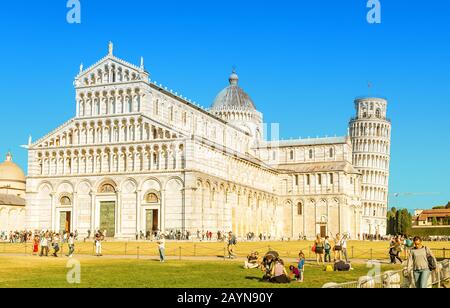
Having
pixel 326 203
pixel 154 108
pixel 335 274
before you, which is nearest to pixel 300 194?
pixel 326 203

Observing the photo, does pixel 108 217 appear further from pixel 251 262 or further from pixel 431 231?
pixel 431 231

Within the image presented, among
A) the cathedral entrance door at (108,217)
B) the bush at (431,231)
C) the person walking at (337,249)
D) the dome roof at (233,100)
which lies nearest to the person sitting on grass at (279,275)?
the person walking at (337,249)

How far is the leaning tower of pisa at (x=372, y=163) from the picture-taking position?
128 metres

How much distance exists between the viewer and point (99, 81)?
257 ft

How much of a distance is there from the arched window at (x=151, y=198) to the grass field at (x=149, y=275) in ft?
126

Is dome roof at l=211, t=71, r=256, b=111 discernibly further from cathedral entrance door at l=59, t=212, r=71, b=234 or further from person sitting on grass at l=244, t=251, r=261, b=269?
person sitting on grass at l=244, t=251, r=261, b=269

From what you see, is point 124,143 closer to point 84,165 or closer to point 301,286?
point 84,165

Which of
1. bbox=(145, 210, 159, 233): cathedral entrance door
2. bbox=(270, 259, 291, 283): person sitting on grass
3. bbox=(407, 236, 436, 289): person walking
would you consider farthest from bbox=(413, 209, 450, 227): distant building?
bbox=(407, 236, 436, 289): person walking

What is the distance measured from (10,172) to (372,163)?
2703 inches

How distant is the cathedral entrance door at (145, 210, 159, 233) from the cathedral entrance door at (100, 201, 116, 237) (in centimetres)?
426

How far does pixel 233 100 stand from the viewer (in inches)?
4459

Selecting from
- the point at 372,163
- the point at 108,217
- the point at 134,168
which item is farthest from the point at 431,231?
the point at 108,217

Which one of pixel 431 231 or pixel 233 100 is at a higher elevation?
pixel 233 100

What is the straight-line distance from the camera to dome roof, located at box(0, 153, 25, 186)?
11062cm
